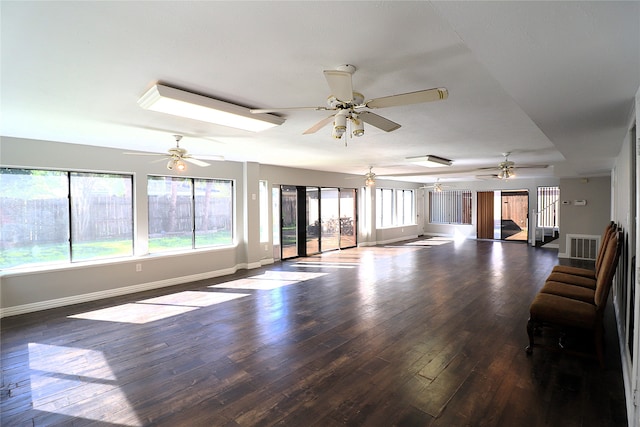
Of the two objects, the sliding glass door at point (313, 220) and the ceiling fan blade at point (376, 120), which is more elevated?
the ceiling fan blade at point (376, 120)

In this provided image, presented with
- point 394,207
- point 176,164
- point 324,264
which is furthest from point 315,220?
point 176,164

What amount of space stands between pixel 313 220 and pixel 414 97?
698cm

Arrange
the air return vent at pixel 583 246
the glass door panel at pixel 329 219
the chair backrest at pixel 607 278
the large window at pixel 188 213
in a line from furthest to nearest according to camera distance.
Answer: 1. the glass door panel at pixel 329 219
2. the air return vent at pixel 583 246
3. the large window at pixel 188 213
4. the chair backrest at pixel 607 278

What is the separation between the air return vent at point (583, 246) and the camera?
7922mm

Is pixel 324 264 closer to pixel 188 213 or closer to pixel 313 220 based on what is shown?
pixel 313 220

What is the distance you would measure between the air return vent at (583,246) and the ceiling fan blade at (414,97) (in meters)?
8.72

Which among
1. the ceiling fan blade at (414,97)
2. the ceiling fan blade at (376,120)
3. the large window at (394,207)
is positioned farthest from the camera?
the large window at (394,207)

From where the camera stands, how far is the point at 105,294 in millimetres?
4957

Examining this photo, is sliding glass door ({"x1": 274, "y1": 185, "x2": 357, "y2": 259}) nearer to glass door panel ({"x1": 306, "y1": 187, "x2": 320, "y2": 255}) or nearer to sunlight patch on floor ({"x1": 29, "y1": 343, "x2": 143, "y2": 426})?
glass door panel ({"x1": 306, "y1": 187, "x2": 320, "y2": 255})

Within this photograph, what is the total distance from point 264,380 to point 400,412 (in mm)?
1151

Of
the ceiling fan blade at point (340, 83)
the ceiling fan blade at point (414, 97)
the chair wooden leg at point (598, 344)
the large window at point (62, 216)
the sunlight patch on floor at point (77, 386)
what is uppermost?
the ceiling fan blade at point (340, 83)

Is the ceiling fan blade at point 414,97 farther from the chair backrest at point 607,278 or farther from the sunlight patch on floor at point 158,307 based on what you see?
the sunlight patch on floor at point 158,307

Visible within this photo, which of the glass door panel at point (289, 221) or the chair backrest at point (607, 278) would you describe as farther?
the glass door panel at point (289, 221)

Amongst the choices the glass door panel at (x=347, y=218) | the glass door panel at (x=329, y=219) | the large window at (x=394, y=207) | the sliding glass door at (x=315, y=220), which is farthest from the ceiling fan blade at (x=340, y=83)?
the large window at (x=394, y=207)
